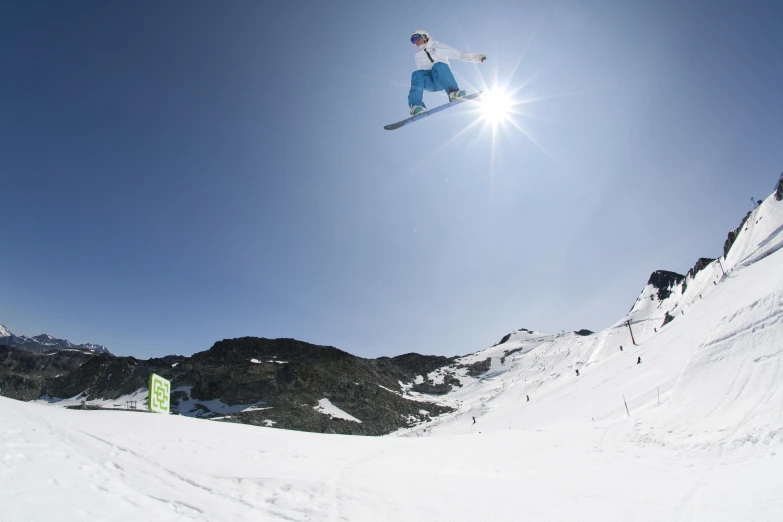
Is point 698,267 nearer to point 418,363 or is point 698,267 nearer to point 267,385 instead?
point 418,363

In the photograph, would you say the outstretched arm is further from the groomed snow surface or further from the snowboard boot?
the groomed snow surface

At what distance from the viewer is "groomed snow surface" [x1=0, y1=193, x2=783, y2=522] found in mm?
3783

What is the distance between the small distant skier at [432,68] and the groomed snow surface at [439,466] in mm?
8951

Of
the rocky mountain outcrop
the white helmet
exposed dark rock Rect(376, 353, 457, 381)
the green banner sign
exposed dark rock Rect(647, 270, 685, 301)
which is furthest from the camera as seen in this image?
exposed dark rock Rect(376, 353, 457, 381)

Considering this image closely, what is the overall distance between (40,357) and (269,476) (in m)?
193

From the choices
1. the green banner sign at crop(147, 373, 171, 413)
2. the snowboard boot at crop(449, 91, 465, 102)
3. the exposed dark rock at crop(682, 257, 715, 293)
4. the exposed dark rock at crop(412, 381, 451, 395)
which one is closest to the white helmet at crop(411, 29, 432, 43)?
the snowboard boot at crop(449, 91, 465, 102)

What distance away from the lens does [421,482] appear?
5336 millimetres

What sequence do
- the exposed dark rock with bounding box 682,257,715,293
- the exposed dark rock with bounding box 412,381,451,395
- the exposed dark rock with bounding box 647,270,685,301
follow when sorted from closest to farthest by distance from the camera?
the exposed dark rock with bounding box 682,257,715,293, the exposed dark rock with bounding box 412,381,451,395, the exposed dark rock with bounding box 647,270,685,301

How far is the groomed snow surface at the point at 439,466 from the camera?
3.78 meters

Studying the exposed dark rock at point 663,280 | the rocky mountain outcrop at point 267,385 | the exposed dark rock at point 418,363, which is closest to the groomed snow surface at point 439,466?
the rocky mountain outcrop at point 267,385

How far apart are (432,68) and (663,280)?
128 metres

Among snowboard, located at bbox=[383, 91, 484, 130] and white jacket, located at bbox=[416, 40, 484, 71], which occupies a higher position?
white jacket, located at bbox=[416, 40, 484, 71]

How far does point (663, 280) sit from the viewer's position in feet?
343

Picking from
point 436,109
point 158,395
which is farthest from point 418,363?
point 436,109
